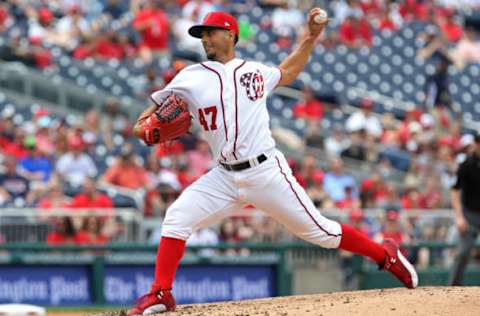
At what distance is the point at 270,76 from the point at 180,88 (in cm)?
56

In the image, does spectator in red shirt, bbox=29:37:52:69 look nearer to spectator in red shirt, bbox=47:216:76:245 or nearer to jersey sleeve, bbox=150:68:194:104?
spectator in red shirt, bbox=47:216:76:245

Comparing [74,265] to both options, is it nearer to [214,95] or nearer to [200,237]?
[200,237]

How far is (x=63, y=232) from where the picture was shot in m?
11.5

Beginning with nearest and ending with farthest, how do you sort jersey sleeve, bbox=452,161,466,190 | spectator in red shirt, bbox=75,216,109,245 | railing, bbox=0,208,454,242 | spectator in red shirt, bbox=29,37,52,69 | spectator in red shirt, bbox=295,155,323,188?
jersey sleeve, bbox=452,161,466,190
railing, bbox=0,208,454,242
spectator in red shirt, bbox=75,216,109,245
spectator in red shirt, bbox=295,155,323,188
spectator in red shirt, bbox=29,37,52,69

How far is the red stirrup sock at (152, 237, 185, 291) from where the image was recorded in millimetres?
6297

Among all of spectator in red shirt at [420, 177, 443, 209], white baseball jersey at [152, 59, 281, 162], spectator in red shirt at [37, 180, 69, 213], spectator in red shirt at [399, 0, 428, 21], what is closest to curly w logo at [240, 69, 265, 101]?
white baseball jersey at [152, 59, 281, 162]

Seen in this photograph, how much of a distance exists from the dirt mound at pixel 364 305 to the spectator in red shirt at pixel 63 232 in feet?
15.7

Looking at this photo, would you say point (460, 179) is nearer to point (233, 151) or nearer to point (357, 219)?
point (357, 219)

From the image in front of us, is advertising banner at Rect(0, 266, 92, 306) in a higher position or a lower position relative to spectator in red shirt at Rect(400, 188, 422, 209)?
lower

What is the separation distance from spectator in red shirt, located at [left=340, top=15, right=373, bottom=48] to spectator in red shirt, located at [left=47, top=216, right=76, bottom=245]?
8335 mm

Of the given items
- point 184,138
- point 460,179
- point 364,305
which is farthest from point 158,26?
point 364,305

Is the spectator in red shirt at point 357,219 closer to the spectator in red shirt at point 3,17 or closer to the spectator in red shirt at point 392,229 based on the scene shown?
the spectator in red shirt at point 392,229

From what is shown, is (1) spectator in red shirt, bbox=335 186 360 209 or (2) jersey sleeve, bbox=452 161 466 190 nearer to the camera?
(2) jersey sleeve, bbox=452 161 466 190

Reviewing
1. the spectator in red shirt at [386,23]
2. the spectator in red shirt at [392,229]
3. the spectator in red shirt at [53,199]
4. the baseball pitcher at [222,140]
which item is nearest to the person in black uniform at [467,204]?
the spectator in red shirt at [392,229]
